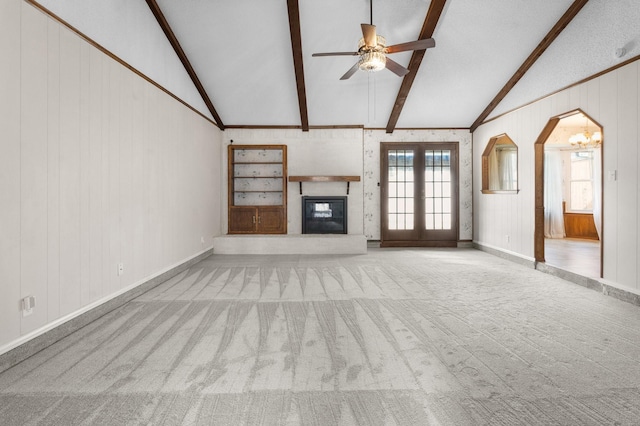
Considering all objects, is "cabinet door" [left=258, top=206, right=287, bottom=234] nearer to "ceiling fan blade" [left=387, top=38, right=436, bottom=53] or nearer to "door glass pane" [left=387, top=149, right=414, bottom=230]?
"door glass pane" [left=387, top=149, right=414, bottom=230]

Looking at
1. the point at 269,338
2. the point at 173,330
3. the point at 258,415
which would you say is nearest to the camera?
the point at 258,415

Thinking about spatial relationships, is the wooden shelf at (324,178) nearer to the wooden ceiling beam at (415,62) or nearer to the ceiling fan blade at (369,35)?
the wooden ceiling beam at (415,62)

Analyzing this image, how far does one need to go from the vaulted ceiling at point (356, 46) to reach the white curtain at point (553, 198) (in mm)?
3935

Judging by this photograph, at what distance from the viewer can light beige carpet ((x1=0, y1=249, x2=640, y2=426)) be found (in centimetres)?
172

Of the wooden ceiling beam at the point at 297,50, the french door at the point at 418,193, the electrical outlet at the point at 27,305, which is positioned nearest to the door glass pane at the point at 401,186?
the french door at the point at 418,193

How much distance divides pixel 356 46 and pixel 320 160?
9.07ft

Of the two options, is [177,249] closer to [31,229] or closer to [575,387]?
[31,229]

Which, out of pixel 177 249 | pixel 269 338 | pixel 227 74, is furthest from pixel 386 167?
pixel 269 338

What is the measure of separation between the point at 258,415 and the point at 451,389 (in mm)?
1085

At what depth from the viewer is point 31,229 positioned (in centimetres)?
241

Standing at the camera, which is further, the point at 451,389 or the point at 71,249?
the point at 71,249

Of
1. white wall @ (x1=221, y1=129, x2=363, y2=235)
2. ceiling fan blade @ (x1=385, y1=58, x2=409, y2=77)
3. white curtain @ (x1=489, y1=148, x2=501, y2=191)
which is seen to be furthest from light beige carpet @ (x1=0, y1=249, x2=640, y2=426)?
white curtain @ (x1=489, y1=148, x2=501, y2=191)

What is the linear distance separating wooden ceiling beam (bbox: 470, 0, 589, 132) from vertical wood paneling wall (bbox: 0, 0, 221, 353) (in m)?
5.24

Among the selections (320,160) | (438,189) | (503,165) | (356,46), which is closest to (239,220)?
(320,160)
